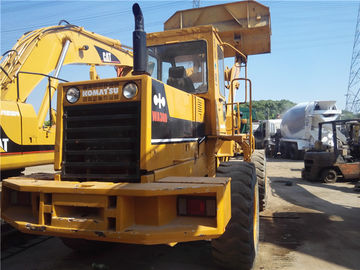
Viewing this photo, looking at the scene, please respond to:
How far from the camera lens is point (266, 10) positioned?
617 centimetres

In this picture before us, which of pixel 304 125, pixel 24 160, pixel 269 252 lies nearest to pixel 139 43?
pixel 269 252

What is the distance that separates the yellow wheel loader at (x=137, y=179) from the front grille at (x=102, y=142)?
0.01 meters

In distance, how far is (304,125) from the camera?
63.7 ft

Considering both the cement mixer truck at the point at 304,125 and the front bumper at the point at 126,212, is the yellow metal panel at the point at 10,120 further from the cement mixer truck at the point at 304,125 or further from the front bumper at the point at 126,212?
the cement mixer truck at the point at 304,125

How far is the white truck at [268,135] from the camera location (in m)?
24.7

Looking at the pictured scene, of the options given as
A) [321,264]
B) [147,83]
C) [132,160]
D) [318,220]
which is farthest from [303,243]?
[147,83]

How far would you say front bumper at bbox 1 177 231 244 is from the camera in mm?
2768

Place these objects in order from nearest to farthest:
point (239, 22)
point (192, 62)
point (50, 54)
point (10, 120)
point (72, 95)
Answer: point (72, 95) < point (192, 62) < point (10, 120) < point (239, 22) < point (50, 54)

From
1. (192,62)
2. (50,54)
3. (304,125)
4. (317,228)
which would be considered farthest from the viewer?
(304,125)

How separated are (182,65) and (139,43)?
4.89ft

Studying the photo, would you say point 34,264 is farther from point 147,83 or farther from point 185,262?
point 147,83

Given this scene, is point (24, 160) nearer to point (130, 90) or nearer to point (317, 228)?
point (130, 90)

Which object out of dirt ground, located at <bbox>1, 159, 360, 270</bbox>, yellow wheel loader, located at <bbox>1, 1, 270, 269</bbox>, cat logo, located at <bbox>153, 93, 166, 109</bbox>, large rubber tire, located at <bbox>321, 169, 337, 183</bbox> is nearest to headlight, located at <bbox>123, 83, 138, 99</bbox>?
yellow wheel loader, located at <bbox>1, 1, 270, 269</bbox>

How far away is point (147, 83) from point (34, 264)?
9.44 feet
